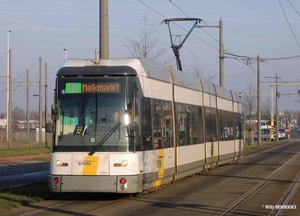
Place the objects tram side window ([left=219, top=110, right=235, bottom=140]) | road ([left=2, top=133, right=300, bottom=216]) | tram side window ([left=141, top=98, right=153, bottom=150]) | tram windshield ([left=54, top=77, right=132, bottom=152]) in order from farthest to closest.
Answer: tram side window ([left=219, top=110, right=235, bottom=140]) < tram side window ([left=141, top=98, right=153, bottom=150]) < tram windshield ([left=54, top=77, right=132, bottom=152]) < road ([left=2, top=133, right=300, bottom=216])

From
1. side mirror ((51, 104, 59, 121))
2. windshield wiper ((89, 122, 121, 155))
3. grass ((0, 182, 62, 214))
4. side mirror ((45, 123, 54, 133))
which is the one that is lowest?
grass ((0, 182, 62, 214))

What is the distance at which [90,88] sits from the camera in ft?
48.2

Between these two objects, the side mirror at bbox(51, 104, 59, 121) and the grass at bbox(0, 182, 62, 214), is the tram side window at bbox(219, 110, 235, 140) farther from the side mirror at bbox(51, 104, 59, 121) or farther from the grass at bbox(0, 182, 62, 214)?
the side mirror at bbox(51, 104, 59, 121)

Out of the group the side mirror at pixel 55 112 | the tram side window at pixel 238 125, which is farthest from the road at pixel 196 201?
the tram side window at pixel 238 125

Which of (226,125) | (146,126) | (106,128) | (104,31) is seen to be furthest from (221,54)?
(106,128)

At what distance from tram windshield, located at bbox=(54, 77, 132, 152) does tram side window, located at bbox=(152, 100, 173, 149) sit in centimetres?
156

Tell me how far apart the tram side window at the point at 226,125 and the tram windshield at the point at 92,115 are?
11.9m

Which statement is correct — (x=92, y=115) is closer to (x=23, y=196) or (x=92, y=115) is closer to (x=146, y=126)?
(x=146, y=126)

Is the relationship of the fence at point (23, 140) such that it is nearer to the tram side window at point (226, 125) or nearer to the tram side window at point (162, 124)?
the tram side window at point (226, 125)

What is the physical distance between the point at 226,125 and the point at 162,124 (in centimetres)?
1130

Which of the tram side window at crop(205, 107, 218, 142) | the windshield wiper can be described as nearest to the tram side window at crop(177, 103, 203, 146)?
the tram side window at crop(205, 107, 218, 142)

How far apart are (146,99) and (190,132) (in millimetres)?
4900

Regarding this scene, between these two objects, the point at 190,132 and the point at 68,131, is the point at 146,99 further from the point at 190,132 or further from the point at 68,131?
the point at 190,132

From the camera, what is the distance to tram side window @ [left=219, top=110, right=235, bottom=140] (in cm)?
2606
